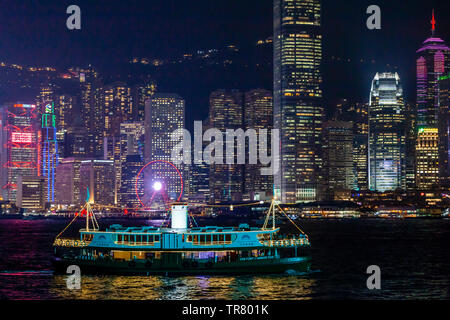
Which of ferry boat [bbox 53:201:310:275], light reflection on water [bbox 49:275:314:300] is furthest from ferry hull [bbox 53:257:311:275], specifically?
light reflection on water [bbox 49:275:314:300]

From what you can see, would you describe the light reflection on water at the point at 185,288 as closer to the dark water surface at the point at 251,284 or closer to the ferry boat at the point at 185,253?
the dark water surface at the point at 251,284

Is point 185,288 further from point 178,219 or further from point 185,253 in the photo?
point 178,219

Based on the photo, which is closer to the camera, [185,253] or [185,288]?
[185,288]

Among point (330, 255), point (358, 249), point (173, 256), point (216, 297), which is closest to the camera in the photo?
point (216, 297)

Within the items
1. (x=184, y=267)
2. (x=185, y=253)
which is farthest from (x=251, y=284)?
(x=185, y=253)

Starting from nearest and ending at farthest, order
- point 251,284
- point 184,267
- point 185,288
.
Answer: point 185,288 → point 251,284 → point 184,267

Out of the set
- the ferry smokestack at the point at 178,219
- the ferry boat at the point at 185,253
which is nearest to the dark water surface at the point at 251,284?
the ferry boat at the point at 185,253

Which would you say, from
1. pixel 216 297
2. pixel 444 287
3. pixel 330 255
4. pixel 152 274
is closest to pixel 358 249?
pixel 330 255
